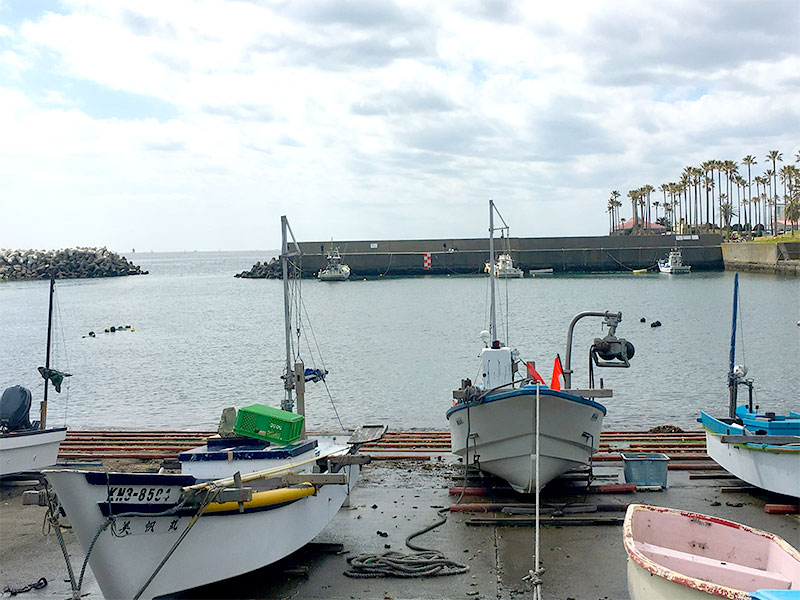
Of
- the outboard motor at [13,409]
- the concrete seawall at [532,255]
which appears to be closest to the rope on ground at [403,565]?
the outboard motor at [13,409]

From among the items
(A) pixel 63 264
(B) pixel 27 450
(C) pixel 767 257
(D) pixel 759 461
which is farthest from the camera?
(A) pixel 63 264

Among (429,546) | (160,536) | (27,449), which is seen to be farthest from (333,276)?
(160,536)

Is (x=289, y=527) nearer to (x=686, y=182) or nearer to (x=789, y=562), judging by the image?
(x=789, y=562)

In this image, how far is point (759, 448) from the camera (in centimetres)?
1245

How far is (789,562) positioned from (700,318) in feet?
169

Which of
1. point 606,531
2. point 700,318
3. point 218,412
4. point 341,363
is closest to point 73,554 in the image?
point 606,531

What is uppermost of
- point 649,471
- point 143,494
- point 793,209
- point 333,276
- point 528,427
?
point 793,209

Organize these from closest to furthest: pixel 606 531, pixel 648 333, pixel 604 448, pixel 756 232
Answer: pixel 606 531 < pixel 604 448 < pixel 648 333 < pixel 756 232

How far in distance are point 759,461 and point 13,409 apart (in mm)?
12582

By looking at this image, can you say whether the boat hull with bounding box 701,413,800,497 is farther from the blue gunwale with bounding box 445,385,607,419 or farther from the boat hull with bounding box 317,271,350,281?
the boat hull with bounding box 317,271,350,281

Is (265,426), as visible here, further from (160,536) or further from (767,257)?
(767,257)

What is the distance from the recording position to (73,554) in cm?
1091

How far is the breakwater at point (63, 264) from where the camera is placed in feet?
473

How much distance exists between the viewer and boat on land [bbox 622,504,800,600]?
7.25 meters
